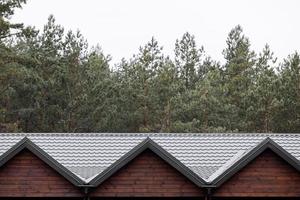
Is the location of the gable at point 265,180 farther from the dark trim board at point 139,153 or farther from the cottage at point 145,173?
the dark trim board at point 139,153

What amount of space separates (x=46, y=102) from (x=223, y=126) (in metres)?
11.7

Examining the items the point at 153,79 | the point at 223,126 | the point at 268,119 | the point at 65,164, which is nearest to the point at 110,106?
the point at 153,79

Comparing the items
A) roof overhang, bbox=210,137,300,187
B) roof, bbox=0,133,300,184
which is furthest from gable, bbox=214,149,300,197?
roof, bbox=0,133,300,184

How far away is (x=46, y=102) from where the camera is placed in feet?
134

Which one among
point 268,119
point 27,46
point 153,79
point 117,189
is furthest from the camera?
point 27,46

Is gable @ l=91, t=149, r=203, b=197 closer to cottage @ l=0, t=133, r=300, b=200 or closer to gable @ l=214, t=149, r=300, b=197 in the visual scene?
cottage @ l=0, t=133, r=300, b=200

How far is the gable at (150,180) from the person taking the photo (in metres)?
18.5

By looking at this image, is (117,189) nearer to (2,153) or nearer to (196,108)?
(2,153)

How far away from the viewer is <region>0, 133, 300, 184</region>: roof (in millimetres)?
18562

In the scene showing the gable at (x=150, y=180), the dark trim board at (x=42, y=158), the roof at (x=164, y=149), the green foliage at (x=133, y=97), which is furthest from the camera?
the green foliage at (x=133, y=97)

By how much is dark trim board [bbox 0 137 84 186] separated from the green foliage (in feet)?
61.0

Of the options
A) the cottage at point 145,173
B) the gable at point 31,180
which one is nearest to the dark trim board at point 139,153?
the cottage at point 145,173

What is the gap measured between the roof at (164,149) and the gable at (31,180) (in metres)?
0.47

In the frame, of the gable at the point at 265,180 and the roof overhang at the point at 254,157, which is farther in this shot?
the gable at the point at 265,180
